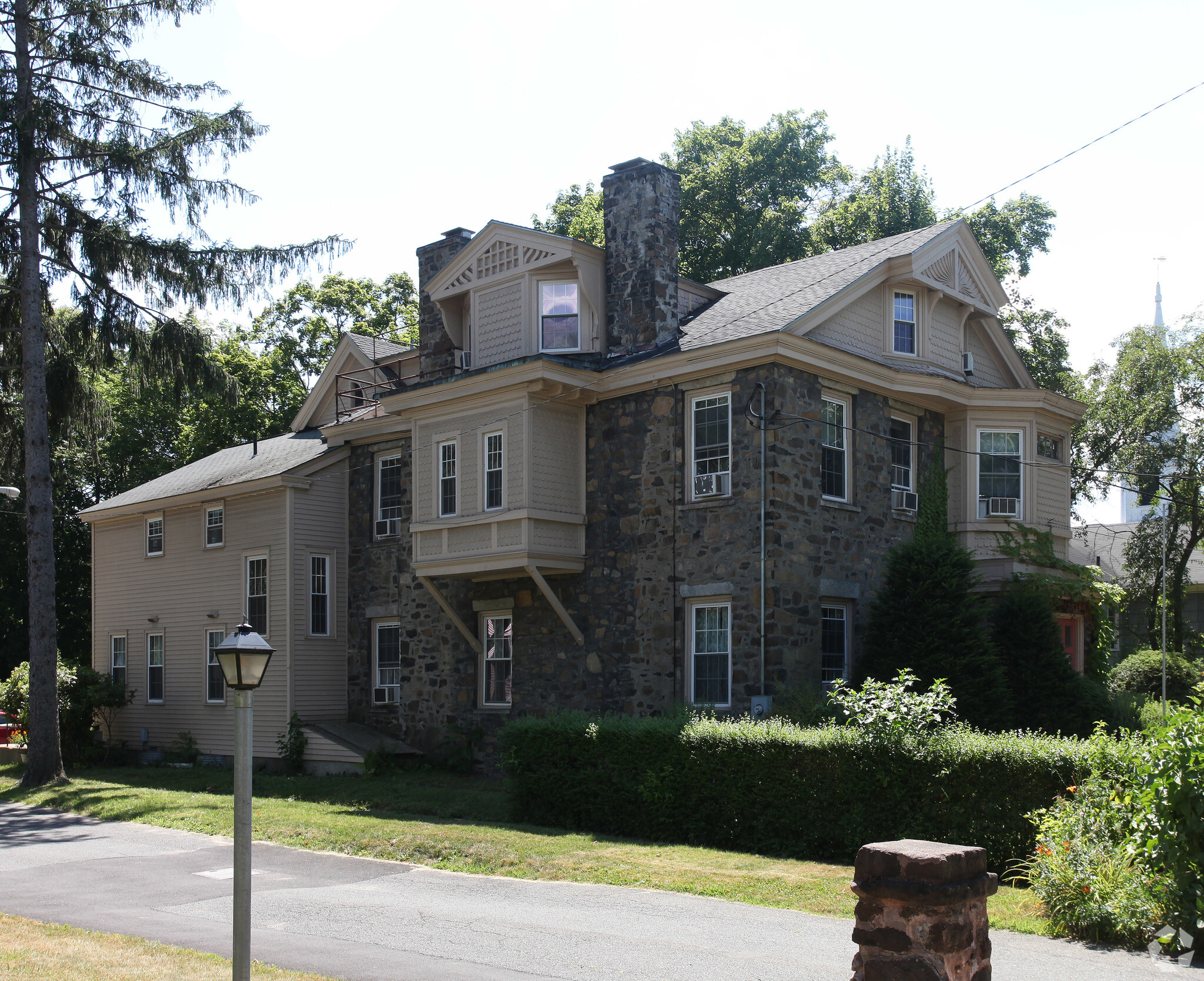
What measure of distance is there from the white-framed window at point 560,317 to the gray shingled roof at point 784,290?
200cm

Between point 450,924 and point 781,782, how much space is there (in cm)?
461

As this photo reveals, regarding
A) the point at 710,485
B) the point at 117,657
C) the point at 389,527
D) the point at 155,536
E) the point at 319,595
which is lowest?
the point at 117,657

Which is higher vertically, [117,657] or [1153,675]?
[117,657]

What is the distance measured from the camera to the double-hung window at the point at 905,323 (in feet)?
68.4

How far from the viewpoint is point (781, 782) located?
43.9 ft

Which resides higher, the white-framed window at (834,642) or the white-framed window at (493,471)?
the white-framed window at (493,471)

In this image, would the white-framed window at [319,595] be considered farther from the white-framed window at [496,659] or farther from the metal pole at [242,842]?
the metal pole at [242,842]

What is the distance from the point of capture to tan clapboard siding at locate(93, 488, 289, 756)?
24859mm

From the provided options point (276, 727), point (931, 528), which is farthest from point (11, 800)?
point (931, 528)

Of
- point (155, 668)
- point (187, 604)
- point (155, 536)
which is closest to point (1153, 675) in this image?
point (187, 604)

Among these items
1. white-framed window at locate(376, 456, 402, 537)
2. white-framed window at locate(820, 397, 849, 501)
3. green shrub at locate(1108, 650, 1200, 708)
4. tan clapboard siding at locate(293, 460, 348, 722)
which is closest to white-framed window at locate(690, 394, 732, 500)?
white-framed window at locate(820, 397, 849, 501)

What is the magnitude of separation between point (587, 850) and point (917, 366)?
36.8 ft

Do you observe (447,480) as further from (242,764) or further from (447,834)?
(242,764)

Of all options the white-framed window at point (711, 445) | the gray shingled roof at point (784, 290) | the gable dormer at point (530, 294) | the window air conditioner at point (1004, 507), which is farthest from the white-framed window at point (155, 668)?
the window air conditioner at point (1004, 507)
